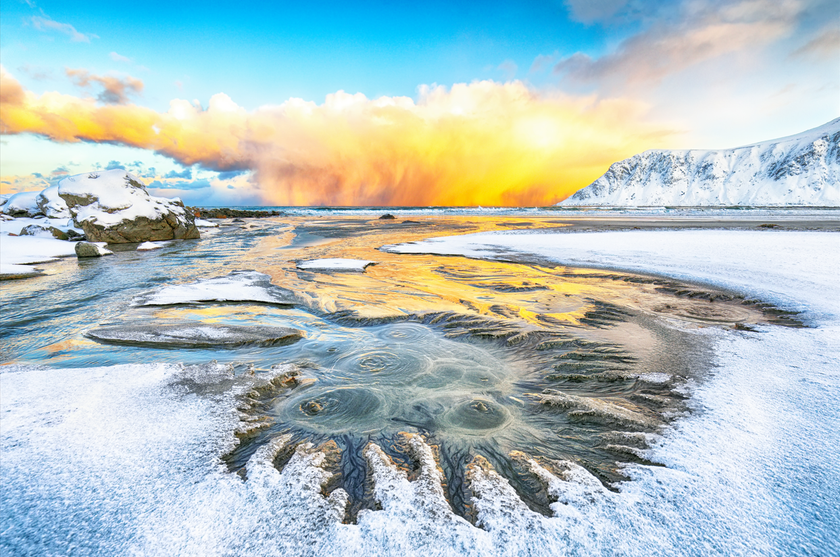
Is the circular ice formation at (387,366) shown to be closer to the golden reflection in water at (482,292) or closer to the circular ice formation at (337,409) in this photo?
the circular ice formation at (337,409)

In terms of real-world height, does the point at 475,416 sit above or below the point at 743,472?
below

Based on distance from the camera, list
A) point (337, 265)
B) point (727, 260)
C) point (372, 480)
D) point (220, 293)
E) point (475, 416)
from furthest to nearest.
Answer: point (337, 265)
point (727, 260)
point (220, 293)
point (475, 416)
point (372, 480)

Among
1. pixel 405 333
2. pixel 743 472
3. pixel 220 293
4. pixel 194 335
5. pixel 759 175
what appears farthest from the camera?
pixel 759 175

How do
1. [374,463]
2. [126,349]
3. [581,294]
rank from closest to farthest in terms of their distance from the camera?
[374,463] → [126,349] → [581,294]

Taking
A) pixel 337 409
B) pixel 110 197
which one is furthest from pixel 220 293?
pixel 110 197

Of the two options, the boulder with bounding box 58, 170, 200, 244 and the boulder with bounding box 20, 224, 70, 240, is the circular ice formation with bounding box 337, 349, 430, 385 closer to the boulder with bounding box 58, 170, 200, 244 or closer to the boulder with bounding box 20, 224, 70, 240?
the boulder with bounding box 58, 170, 200, 244

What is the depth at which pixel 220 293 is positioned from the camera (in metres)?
6.12

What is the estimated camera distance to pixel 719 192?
167 metres

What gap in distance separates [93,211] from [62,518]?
63.4 feet

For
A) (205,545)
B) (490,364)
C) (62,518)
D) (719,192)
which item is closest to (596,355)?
(490,364)

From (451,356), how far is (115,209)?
1905 centimetres

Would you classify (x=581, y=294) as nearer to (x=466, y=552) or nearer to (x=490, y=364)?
(x=490, y=364)

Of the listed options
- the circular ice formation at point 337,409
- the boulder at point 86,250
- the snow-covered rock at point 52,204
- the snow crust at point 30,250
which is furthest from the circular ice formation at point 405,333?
the snow-covered rock at point 52,204

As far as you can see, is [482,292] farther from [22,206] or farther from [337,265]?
[22,206]
